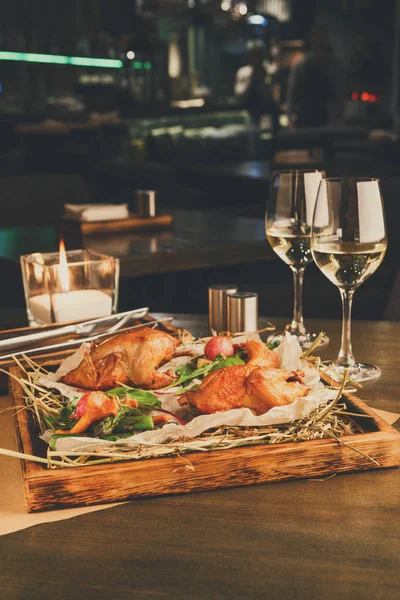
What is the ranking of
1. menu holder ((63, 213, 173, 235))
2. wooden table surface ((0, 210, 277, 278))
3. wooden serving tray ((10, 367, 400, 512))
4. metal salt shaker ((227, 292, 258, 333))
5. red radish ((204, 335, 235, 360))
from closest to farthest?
wooden serving tray ((10, 367, 400, 512)) < red radish ((204, 335, 235, 360)) < metal salt shaker ((227, 292, 258, 333)) < wooden table surface ((0, 210, 277, 278)) < menu holder ((63, 213, 173, 235))

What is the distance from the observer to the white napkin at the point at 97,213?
2730 millimetres

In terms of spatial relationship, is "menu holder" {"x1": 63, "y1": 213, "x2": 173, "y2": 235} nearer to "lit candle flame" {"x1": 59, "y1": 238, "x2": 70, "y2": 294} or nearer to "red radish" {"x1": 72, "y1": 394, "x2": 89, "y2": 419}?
"lit candle flame" {"x1": 59, "y1": 238, "x2": 70, "y2": 294}

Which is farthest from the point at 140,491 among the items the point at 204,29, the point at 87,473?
the point at 204,29

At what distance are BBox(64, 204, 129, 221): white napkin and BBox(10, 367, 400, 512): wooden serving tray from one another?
1916 mm

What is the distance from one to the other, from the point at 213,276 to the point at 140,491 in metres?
2.44

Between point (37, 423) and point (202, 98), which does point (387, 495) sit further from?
point (202, 98)

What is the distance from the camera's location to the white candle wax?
4.84 ft

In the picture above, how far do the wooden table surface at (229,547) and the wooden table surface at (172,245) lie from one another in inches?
60.8

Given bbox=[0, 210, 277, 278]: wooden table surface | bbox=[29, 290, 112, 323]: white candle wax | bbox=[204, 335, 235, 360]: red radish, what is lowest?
bbox=[0, 210, 277, 278]: wooden table surface

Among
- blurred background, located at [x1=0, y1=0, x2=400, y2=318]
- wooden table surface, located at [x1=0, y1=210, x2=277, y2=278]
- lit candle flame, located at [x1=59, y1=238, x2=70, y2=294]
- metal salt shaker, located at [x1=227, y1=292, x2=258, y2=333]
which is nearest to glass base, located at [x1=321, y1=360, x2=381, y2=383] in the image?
metal salt shaker, located at [x1=227, y1=292, x2=258, y2=333]

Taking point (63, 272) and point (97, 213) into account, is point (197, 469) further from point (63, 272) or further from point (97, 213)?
point (97, 213)

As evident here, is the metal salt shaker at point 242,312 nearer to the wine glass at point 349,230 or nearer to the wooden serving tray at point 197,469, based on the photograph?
the wine glass at point 349,230

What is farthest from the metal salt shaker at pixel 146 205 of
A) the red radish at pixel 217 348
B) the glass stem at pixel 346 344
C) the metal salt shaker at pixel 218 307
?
the red radish at pixel 217 348

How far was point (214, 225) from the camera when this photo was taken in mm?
2902
